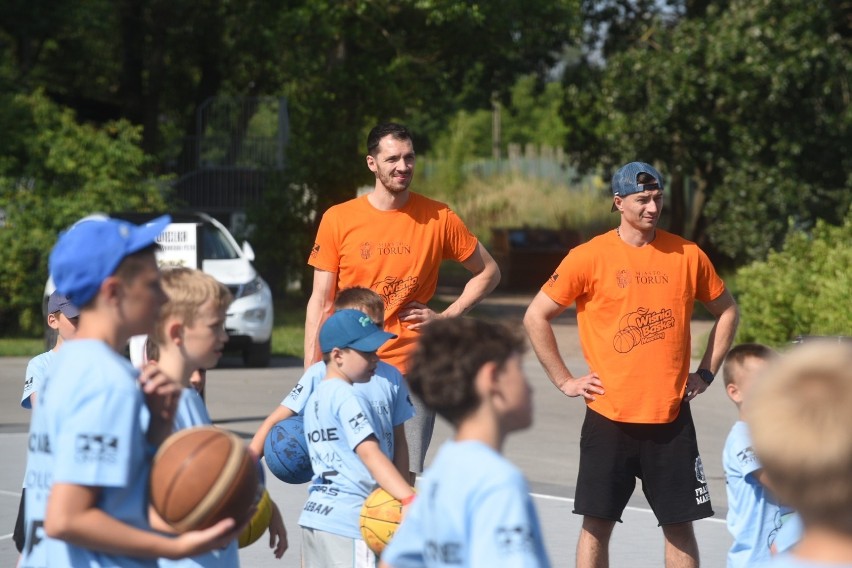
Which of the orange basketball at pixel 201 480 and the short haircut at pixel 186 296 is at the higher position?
the short haircut at pixel 186 296

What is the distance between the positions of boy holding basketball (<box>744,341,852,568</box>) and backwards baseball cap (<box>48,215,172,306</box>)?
5.11 feet

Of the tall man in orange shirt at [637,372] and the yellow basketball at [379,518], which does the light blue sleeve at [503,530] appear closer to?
the yellow basketball at [379,518]

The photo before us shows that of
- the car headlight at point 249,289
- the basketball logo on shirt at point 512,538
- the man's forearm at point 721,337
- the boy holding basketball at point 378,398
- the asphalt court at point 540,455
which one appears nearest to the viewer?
the basketball logo on shirt at point 512,538

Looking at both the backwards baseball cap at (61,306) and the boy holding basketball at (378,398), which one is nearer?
the boy holding basketball at (378,398)

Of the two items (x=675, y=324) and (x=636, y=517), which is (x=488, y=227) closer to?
(x=636, y=517)

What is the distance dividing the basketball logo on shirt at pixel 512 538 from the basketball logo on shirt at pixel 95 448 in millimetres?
856

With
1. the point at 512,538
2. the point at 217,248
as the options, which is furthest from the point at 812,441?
the point at 217,248

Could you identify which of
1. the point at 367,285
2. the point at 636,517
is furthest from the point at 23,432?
the point at 367,285

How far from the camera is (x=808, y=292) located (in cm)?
1764

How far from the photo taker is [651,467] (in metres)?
6.22

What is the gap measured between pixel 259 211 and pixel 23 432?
14666 millimetres

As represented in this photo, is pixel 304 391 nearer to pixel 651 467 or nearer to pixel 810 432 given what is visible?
pixel 651 467

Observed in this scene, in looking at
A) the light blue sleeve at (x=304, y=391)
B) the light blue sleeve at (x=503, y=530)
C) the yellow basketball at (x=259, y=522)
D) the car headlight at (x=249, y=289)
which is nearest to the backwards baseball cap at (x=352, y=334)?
the light blue sleeve at (x=304, y=391)

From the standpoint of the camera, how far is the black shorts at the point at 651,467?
6.21m
